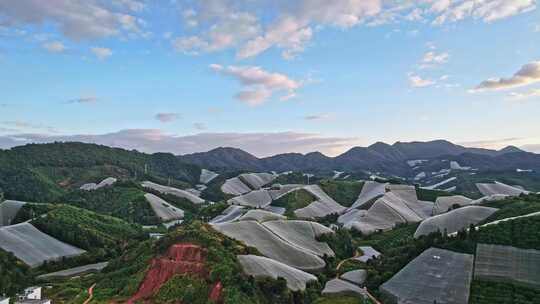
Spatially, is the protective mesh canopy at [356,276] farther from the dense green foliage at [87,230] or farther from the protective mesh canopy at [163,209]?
the protective mesh canopy at [163,209]

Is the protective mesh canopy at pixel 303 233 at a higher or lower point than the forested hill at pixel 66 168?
lower

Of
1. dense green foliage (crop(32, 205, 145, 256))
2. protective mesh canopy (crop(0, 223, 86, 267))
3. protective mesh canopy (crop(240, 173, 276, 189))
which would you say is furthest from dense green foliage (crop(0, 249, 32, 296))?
protective mesh canopy (crop(240, 173, 276, 189))

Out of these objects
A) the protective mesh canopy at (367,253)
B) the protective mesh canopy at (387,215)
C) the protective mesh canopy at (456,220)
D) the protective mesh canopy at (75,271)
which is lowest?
the protective mesh canopy at (75,271)

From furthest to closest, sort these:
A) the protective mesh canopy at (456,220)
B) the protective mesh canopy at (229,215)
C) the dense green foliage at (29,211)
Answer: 1. the protective mesh canopy at (229,215)
2. the dense green foliage at (29,211)
3. the protective mesh canopy at (456,220)

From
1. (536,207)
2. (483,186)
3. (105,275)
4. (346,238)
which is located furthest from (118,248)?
(483,186)

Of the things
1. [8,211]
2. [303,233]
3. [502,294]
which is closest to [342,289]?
[502,294]

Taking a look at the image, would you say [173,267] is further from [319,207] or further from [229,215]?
[319,207]

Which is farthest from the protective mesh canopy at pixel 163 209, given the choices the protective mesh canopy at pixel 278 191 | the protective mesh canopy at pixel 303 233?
the protective mesh canopy at pixel 303 233

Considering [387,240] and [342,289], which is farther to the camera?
[387,240]
